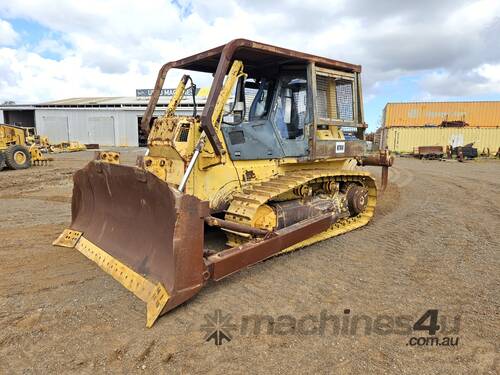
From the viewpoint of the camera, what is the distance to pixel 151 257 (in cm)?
363

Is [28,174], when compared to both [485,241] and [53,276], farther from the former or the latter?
[485,241]

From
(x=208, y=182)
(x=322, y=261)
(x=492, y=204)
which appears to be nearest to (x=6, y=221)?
(x=208, y=182)

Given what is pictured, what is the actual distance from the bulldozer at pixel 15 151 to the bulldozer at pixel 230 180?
12.4 meters

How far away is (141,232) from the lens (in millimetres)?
3926

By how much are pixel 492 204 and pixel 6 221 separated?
955cm

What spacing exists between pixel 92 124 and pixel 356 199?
107 feet

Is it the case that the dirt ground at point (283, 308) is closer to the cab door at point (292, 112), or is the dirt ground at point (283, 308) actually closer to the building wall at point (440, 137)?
the cab door at point (292, 112)

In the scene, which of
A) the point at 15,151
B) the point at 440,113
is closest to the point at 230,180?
the point at 15,151

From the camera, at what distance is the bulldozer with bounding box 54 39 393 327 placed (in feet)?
11.2

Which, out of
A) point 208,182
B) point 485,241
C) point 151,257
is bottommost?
point 485,241

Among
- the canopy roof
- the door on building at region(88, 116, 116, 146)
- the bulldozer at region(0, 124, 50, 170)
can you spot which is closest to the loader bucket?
the canopy roof

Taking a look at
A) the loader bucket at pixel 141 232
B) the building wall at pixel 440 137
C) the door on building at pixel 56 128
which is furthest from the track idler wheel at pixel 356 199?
the door on building at pixel 56 128

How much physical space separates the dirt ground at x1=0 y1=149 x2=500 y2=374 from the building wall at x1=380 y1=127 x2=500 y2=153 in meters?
23.7

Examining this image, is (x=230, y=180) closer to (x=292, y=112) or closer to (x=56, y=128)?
(x=292, y=112)
